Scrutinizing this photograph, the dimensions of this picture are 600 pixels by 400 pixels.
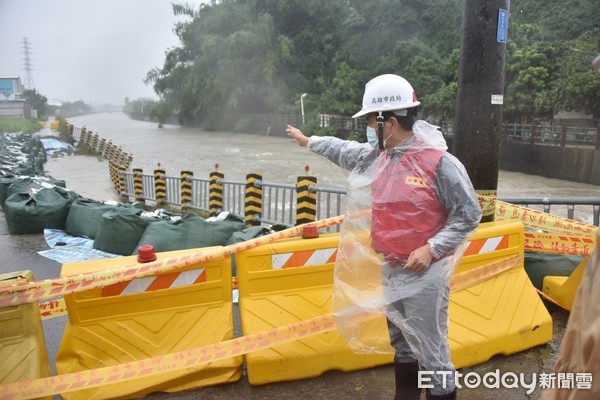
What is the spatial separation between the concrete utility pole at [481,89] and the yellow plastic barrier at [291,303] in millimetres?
1203

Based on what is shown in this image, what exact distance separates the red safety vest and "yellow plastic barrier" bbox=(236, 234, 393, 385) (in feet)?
2.76

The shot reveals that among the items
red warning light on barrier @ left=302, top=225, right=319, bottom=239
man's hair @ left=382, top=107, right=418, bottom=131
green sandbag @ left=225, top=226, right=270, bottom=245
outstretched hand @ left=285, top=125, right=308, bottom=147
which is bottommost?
green sandbag @ left=225, top=226, right=270, bottom=245

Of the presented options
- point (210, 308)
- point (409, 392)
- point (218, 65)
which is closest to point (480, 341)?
point (409, 392)

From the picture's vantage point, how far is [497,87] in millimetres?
3123

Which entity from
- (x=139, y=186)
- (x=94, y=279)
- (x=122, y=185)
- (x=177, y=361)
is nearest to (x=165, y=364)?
(x=177, y=361)

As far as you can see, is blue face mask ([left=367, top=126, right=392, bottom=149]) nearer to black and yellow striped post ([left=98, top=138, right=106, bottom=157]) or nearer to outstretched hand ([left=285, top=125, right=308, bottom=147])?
outstretched hand ([left=285, top=125, right=308, bottom=147])

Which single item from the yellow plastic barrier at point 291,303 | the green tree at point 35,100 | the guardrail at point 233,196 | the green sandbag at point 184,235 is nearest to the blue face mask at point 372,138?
the yellow plastic barrier at point 291,303

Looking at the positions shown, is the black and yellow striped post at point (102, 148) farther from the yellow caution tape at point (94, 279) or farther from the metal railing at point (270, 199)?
the yellow caution tape at point (94, 279)

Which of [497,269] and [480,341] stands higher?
[497,269]

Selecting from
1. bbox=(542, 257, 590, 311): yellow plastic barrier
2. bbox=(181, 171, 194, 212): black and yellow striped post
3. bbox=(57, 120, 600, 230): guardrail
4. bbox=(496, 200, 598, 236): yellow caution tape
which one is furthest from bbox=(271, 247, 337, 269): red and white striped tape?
bbox=(181, 171, 194, 212): black and yellow striped post

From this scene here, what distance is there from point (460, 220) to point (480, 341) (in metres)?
1.33

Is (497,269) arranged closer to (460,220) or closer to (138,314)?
(460,220)

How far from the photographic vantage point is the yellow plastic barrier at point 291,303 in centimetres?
281

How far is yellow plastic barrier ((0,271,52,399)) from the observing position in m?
2.43
